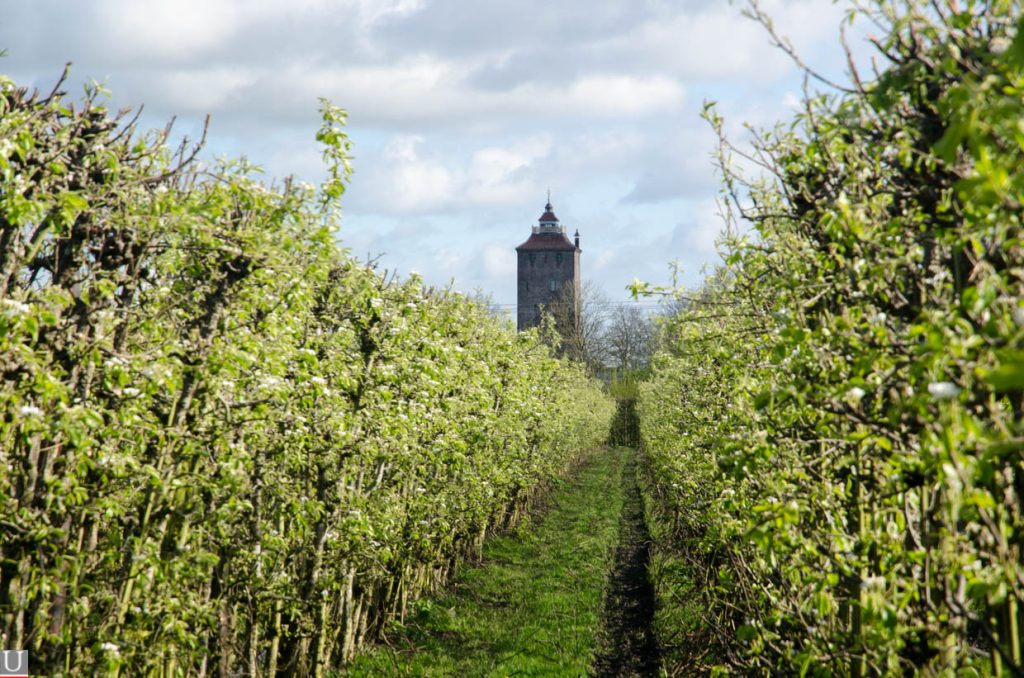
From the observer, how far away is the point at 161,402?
21.8ft

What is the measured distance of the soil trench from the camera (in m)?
11.9

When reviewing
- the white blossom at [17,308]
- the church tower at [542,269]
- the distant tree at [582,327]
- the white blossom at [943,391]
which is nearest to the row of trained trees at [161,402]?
the white blossom at [17,308]

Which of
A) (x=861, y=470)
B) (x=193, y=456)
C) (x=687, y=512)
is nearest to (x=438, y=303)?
(x=687, y=512)

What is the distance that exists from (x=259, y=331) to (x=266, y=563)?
2.27 meters

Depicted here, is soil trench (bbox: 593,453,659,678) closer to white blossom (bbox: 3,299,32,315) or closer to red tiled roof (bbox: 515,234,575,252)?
white blossom (bbox: 3,299,32,315)

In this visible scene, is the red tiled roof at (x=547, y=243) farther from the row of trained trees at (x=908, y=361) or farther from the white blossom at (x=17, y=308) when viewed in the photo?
the white blossom at (x=17, y=308)

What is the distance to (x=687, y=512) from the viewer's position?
1314cm

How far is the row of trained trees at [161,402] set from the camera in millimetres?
5520

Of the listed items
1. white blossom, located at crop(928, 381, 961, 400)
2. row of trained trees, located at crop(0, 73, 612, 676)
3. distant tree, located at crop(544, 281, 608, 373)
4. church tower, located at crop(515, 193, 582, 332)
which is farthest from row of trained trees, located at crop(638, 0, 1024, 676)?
church tower, located at crop(515, 193, 582, 332)

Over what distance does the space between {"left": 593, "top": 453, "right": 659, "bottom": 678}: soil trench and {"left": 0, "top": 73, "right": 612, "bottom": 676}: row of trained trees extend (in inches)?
184

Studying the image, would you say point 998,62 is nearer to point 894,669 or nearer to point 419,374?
point 894,669

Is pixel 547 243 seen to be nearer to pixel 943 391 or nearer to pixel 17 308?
pixel 17 308

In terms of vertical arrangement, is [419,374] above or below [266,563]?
above

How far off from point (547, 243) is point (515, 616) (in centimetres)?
8877
